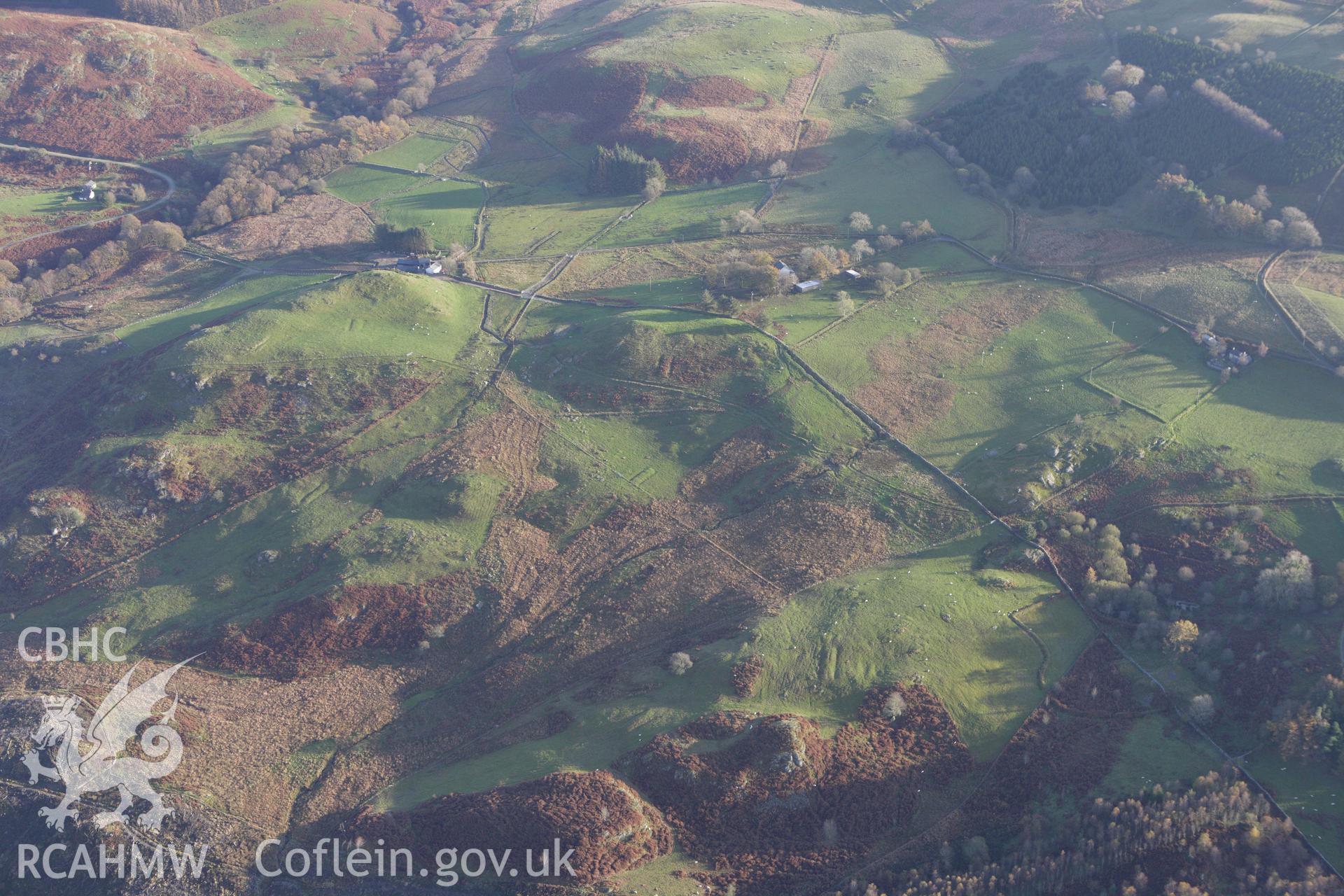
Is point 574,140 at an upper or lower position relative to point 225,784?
upper

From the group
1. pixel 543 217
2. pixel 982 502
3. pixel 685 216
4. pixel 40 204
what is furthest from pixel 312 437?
pixel 40 204

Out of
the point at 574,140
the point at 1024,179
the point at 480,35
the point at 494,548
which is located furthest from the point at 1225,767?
the point at 480,35

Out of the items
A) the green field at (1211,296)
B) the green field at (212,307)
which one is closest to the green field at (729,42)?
the green field at (1211,296)

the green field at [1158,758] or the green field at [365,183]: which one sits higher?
the green field at [365,183]

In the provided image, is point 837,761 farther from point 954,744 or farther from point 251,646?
point 251,646

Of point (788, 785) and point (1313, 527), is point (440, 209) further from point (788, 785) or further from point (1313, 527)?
point (1313, 527)

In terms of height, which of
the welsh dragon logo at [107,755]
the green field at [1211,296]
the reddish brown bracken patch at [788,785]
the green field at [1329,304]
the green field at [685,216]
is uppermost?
the green field at [1329,304]

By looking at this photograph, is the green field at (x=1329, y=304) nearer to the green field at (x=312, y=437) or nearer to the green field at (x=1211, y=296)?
the green field at (x=1211, y=296)
